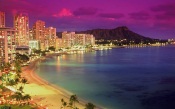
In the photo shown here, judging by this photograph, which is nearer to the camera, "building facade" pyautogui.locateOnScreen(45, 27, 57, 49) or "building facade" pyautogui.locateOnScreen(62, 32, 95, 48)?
"building facade" pyautogui.locateOnScreen(45, 27, 57, 49)

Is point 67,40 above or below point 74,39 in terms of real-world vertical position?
below

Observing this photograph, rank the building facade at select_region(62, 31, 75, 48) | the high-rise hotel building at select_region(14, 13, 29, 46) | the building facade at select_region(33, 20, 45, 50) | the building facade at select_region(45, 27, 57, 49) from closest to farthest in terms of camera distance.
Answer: the high-rise hotel building at select_region(14, 13, 29, 46) → the building facade at select_region(33, 20, 45, 50) → the building facade at select_region(45, 27, 57, 49) → the building facade at select_region(62, 31, 75, 48)

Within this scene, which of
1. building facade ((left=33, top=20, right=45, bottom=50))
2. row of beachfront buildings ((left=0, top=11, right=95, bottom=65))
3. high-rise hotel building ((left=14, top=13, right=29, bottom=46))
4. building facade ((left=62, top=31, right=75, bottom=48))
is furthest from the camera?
building facade ((left=62, top=31, right=75, bottom=48))

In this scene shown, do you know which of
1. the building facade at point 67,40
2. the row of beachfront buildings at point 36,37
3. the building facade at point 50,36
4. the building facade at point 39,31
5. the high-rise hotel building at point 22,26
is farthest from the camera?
the building facade at point 67,40

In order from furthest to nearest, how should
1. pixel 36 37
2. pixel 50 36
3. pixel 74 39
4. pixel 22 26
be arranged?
pixel 74 39 → pixel 50 36 → pixel 36 37 → pixel 22 26

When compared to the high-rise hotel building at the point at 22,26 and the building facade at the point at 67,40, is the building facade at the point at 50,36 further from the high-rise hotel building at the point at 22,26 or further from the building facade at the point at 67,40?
the high-rise hotel building at the point at 22,26

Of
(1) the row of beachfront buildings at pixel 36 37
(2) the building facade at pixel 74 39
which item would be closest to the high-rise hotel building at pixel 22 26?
(1) the row of beachfront buildings at pixel 36 37

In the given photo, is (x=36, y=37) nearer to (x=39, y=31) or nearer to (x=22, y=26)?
(x=39, y=31)

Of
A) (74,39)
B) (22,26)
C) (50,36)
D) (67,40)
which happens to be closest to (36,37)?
(50,36)

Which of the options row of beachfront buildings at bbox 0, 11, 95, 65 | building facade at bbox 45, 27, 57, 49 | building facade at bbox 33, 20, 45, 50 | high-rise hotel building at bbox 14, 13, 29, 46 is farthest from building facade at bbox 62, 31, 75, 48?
high-rise hotel building at bbox 14, 13, 29, 46

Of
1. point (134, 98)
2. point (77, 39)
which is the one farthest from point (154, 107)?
point (77, 39)

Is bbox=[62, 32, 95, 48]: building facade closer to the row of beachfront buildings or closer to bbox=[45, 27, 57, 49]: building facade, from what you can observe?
the row of beachfront buildings

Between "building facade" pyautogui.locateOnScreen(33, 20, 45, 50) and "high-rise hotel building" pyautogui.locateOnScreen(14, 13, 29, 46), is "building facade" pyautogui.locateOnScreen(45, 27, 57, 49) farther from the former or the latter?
"high-rise hotel building" pyautogui.locateOnScreen(14, 13, 29, 46)
